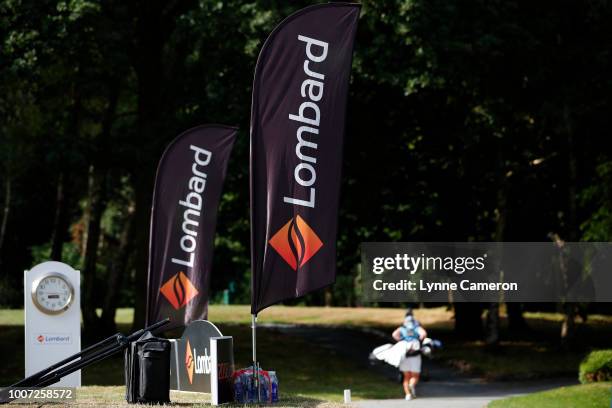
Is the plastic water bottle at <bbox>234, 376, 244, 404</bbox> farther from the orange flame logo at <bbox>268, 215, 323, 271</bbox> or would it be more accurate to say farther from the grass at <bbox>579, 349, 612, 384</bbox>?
the grass at <bbox>579, 349, 612, 384</bbox>

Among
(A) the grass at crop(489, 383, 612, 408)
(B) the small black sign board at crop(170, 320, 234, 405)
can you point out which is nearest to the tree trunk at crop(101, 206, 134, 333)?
(B) the small black sign board at crop(170, 320, 234, 405)

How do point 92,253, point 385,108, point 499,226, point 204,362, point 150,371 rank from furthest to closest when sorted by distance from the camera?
1. point 92,253
2. point 499,226
3. point 385,108
4. point 204,362
5. point 150,371

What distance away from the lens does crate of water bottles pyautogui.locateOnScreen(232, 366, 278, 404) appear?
16.8 meters

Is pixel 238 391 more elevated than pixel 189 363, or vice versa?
pixel 189 363

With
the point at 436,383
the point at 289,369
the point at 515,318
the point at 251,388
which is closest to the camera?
the point at 251,388

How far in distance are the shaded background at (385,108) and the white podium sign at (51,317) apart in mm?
11302

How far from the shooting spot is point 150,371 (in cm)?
1636

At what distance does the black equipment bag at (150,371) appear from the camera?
53.6ft

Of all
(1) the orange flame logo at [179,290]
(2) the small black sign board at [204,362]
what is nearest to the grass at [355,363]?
(1) the orange flame logo at [179,290]

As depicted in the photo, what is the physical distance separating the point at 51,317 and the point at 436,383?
14028mm

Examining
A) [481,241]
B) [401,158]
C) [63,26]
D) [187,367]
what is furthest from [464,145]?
[187,367]

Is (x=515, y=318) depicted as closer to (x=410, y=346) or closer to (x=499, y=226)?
(x=499, y=226)

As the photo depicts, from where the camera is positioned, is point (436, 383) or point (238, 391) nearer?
point (238, 391)

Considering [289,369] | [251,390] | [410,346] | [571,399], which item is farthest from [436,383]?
[251,390]
